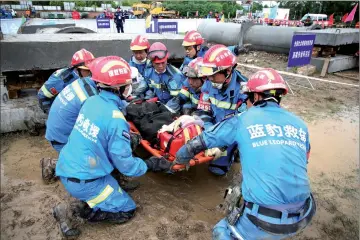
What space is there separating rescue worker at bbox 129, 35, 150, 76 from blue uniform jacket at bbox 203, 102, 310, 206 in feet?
9.93

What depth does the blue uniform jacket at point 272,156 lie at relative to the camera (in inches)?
72.6

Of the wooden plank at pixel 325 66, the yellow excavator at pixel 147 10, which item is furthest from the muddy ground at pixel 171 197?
the yellow excavator at pixel 147 10

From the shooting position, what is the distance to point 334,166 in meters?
4.08

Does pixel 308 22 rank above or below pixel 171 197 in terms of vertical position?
above

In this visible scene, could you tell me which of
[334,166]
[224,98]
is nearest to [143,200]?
[224,98]

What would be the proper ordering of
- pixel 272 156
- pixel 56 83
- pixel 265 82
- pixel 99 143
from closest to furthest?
pixel 272 156
pixel 265 82
pixel 99 143
pixel 56 83

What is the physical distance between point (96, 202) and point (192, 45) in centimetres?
351

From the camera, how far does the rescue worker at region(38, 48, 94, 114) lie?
361cm

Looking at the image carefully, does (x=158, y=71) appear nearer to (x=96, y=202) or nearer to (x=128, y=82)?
(x=128, y=82)

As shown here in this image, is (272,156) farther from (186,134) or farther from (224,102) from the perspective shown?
(224,102)

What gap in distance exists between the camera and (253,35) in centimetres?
1225

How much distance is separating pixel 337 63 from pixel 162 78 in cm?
757

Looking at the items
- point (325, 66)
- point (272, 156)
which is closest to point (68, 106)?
point (272, 156)

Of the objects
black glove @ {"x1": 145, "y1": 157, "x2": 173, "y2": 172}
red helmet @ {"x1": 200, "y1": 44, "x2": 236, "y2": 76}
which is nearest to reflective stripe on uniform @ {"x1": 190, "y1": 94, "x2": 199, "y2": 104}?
red helmet @ {"x1": 200, "y1": 44, "x2": 236, "y2": 76}
